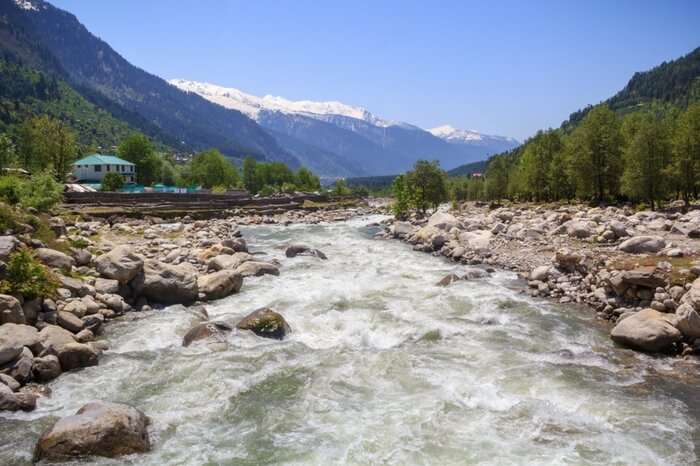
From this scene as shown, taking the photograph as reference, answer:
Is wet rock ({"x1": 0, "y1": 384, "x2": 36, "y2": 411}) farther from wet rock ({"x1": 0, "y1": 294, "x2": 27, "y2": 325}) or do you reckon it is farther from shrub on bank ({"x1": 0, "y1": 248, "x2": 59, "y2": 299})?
shrub on bank ({"x1": 0, "y1": 248, "x2": 59, "y2": 299})

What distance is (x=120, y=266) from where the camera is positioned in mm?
22000

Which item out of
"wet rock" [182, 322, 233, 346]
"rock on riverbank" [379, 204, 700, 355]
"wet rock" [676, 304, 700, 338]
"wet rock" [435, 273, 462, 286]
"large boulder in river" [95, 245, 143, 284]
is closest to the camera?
"wet rock" [676, 304, 700, 338]

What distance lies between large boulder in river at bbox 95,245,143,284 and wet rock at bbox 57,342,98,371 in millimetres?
6930

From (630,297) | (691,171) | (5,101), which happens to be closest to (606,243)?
(630,297)

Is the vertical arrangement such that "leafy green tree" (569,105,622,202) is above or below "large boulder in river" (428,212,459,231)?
above

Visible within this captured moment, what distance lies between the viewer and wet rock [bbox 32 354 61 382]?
13.8 meters

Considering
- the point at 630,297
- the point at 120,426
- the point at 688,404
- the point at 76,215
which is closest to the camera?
the point at 120,426

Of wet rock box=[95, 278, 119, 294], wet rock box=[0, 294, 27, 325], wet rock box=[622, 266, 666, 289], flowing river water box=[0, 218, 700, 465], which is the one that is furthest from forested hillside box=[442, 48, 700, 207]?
wet rock box=[0, 294, 27, 325]

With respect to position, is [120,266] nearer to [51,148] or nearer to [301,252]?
[301,252]

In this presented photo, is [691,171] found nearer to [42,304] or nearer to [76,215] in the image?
[42,304]

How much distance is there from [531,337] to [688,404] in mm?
5794

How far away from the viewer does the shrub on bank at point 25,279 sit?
16.7 meters

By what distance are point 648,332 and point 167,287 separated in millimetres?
19623

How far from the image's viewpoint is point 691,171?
1930 inches
